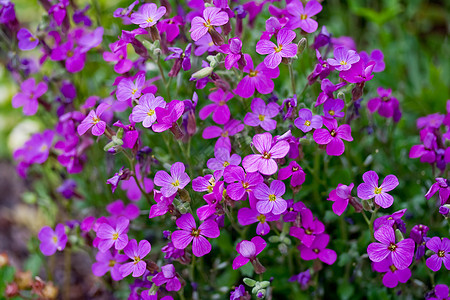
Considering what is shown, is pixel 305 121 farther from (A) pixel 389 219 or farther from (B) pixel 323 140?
(A) pixel 389 219

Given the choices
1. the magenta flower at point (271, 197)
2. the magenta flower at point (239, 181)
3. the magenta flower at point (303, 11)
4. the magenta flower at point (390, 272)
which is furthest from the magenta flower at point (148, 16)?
the magenta flower at point (390, 272)

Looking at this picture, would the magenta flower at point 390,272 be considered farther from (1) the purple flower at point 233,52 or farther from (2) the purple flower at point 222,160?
(1) the purple flower at point 233,52

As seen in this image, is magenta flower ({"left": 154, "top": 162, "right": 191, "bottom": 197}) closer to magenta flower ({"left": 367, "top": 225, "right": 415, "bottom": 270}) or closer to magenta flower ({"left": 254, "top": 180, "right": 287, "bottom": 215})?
magenta flower ({"left": 254, "top": 180, "right": 287, "bottom": 215})

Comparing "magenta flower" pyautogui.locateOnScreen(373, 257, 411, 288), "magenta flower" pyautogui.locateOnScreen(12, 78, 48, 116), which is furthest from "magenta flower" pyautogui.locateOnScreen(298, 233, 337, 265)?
"magenta flower" pyautogui.locateOnScreen(12, 78, 48, 116)

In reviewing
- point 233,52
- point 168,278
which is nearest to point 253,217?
point 168,278

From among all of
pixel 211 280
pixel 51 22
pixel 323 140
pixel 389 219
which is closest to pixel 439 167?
pixel 389 219
